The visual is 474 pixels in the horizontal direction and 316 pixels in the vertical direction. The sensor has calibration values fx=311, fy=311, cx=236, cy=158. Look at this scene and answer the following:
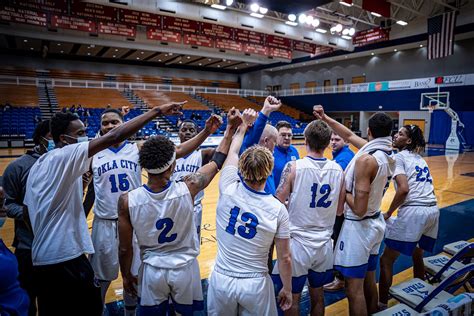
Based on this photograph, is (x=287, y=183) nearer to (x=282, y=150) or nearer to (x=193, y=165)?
(x=282, y=150)

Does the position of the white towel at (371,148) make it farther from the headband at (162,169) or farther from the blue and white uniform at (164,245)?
the headband at (162,169)

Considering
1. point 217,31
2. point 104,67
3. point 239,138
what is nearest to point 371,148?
point 239,138

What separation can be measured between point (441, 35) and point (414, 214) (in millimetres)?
18229

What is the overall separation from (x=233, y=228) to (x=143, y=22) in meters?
14.4

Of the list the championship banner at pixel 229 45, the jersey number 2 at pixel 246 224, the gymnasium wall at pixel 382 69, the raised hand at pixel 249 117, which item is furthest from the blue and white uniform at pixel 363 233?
the gymnasium wall at pixel 382 69

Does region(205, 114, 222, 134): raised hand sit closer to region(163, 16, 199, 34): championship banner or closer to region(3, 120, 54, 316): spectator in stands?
region(3, 120, 54, 316): spectator in stands

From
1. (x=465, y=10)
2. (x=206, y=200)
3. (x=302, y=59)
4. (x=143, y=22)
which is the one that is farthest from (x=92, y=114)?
(x=465, y=10)

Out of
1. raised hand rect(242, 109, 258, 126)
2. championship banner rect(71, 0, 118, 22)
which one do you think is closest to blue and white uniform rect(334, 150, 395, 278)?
raised hand rect(242, 109, 258, 126)

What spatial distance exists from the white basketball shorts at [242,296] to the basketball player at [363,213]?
975 mm

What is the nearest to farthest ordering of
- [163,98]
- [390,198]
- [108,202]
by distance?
[108,202], [390,198], [163,98]

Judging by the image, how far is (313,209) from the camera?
2.42 metres

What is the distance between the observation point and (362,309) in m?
2.50

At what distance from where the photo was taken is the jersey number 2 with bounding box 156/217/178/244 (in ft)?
6.28

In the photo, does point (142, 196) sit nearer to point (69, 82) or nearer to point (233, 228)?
point (233, 228)
